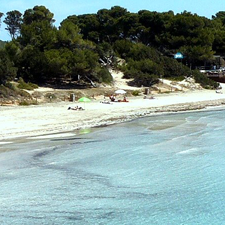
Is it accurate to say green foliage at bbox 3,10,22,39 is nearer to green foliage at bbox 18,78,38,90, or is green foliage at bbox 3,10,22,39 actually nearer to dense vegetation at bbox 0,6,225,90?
dense vegetation at bbox 0,6,225,90

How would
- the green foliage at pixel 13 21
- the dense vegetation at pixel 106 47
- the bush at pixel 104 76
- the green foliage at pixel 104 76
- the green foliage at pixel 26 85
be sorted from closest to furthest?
the green foliage at pixel 26 85, the dense vegetation at pixel 106 47, the green foliage at pixel 104 76, the bush at pixel 104 76, the green foliage at pixel 13 21

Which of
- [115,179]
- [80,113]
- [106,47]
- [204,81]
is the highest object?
[106,47]

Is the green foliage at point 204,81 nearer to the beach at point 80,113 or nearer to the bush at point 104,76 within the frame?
the beach at point 80,113

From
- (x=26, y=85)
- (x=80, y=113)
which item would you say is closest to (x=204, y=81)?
(x=26, y=85)

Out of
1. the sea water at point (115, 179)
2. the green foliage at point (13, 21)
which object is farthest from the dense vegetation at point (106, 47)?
the sea water at point (115, 179)

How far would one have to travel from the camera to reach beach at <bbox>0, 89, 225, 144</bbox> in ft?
83.6

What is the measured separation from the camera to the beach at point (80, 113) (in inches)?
1003

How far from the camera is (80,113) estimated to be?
3138 centimetres

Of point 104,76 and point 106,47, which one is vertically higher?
point 106,47

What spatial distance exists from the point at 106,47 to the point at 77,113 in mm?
22601

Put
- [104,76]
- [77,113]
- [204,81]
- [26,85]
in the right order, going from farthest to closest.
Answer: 1. [204,81]
2. [104,76]
3. [26,85]
4. [77,113]

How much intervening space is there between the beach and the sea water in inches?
90.4

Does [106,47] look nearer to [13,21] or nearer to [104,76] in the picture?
[104,76]

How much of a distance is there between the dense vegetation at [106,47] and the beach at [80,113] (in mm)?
5308
